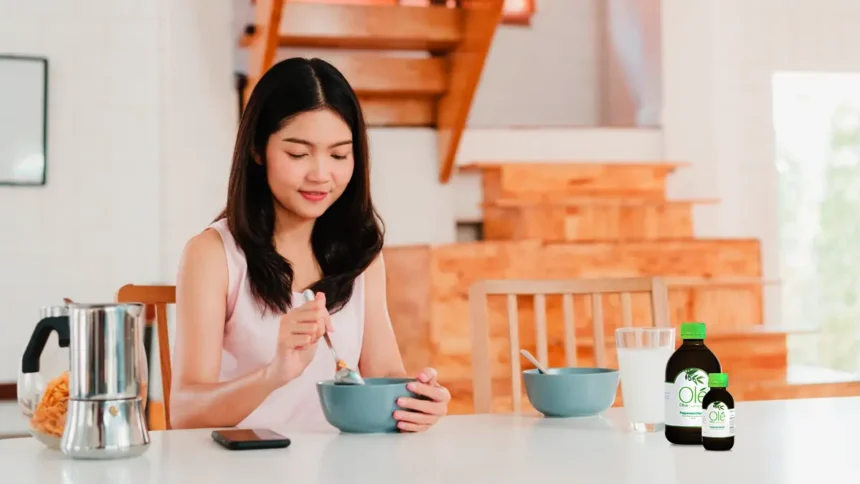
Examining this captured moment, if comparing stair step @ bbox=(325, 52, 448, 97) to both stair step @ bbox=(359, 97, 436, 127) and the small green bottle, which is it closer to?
stair step @ bbox=(359, 97, 436, 127)

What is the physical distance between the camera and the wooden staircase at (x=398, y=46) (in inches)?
160

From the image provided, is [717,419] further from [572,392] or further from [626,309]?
[626,309]

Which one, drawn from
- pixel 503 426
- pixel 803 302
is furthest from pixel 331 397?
pixel 803 302

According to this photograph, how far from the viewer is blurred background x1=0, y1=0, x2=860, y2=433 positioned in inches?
157

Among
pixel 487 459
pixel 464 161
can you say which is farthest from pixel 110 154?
pixel 487 459

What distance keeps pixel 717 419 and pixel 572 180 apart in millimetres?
3388

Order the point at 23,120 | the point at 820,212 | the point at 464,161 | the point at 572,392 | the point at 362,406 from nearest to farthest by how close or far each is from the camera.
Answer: the point at 362,406, the point at 572,392, the point at 23,120, the point at 464,161, the point at 820,212

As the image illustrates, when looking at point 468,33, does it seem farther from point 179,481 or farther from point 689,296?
point 179,481

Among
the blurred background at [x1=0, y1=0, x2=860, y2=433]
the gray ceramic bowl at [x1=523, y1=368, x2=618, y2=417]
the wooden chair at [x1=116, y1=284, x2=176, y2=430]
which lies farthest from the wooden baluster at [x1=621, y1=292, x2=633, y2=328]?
the blurred background at [x1=0, y1=0, x2=860, y2=433]

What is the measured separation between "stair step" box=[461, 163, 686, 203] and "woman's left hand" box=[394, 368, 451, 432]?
9.78ft

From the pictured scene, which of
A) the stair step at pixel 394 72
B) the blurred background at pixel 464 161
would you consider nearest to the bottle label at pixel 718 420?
the blurred background at pixel 464 161

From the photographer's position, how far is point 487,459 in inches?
44.7

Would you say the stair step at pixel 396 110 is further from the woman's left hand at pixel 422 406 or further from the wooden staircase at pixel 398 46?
the woman's left hand at pixel 422 406

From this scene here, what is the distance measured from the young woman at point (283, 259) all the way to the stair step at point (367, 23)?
2.43 metres
